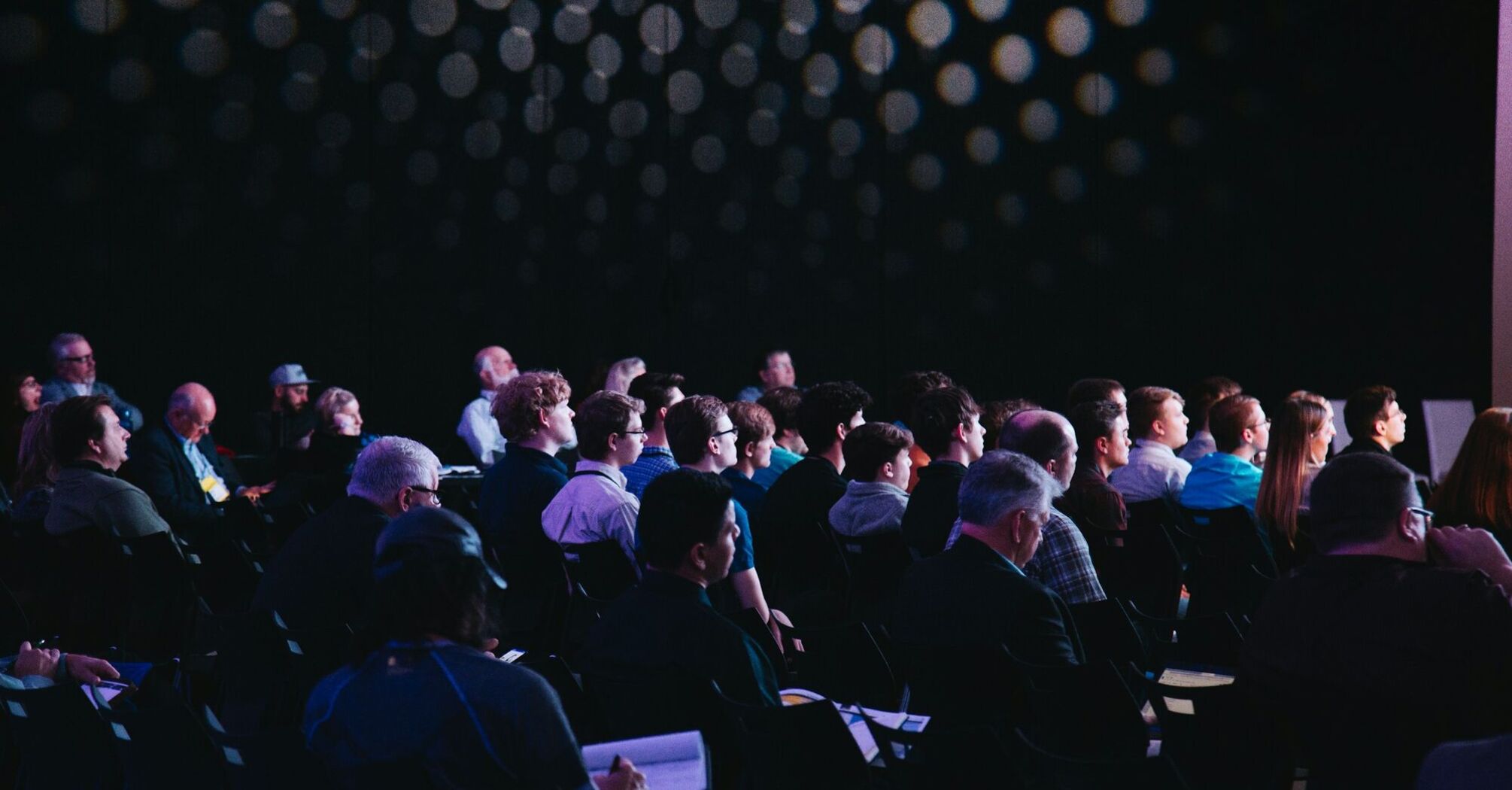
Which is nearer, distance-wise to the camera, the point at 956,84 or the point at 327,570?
the point at 327,570

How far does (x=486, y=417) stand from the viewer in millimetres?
8859

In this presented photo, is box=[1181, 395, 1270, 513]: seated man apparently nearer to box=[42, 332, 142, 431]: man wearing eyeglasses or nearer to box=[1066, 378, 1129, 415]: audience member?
box=[1066, 378, 1129, 415]: audience member

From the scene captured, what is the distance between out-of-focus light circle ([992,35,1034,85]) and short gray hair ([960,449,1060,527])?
8.37 metres

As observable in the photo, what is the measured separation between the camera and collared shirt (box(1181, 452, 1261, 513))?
5359 mm

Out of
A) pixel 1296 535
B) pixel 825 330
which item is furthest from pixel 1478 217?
pixel 1296 535

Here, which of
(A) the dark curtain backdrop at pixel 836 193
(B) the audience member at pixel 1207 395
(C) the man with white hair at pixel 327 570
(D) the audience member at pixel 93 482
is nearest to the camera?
(C) the man with white hair at pixel 327 570

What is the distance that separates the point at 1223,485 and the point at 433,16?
7.18 m

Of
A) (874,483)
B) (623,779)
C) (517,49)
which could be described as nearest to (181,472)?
(874,483)

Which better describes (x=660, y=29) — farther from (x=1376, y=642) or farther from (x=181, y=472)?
(x=1376, y=642)

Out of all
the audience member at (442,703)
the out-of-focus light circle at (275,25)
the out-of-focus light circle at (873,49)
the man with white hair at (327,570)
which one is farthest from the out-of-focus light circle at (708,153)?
the audience member at (442,703)

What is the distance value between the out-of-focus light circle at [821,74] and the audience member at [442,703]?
30.4ft

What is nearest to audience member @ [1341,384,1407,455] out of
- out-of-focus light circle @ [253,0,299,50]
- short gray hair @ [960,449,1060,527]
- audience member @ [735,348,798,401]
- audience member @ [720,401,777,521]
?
audience member @ [720,401,777,521]

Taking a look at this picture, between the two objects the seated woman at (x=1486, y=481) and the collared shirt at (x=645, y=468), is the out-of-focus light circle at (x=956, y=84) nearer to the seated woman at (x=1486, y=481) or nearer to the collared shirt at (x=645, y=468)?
the collared shirt at (x=645, y=468)

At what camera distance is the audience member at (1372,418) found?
589cm
